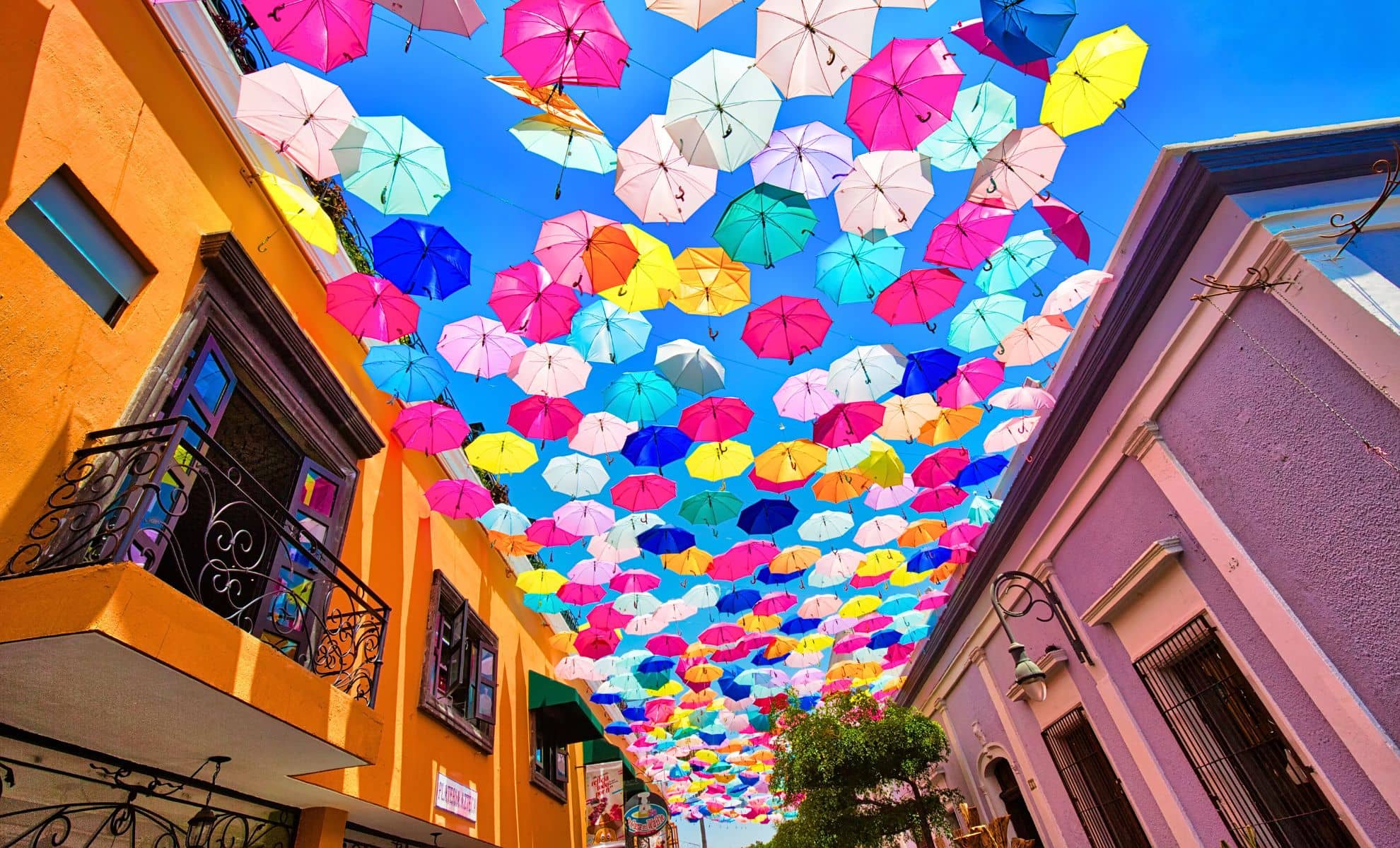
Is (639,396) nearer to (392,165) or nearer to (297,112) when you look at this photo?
(392,165)

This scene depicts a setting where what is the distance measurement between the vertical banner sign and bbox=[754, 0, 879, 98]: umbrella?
14648 mm

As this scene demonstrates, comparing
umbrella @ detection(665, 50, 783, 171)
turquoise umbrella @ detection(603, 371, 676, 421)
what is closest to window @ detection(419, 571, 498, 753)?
turquoise umbrella @ detection(603, 371, 676, 421)

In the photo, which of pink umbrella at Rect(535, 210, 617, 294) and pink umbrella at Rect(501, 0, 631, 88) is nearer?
pink umbrella at Rect(501, 0, 631, 88)

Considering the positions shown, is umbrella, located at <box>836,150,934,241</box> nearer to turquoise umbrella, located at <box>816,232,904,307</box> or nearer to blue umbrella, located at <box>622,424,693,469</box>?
turquoise umbrella, located at <box>816,232,904,307</box>

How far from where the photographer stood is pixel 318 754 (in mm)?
4438

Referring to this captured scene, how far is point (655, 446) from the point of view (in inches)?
315

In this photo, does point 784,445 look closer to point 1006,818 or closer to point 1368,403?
point 1368,403

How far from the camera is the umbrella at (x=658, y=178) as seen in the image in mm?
5602

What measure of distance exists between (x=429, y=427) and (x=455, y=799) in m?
4.16

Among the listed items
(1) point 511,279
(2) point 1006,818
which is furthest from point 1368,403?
(2) point 1006,818

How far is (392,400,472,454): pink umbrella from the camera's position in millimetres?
7234

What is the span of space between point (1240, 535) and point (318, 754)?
721cm

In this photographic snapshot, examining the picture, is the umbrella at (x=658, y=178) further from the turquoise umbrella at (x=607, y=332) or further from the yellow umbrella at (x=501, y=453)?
the yellow umbrella at (x=501, y=453)

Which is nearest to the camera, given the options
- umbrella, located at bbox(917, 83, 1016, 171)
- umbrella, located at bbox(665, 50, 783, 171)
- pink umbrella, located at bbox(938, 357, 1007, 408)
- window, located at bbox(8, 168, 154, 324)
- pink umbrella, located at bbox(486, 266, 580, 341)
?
window, located at bbox(8, 168, 154, 324)
